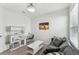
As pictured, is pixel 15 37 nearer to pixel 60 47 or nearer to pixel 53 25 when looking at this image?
pixel 53 25

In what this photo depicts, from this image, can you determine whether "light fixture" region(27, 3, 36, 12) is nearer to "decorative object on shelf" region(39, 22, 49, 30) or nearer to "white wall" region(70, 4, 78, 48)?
"decorative object on shelf" region(39, 22, 49, 30)

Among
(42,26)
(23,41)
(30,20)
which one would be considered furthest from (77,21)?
(23,41)

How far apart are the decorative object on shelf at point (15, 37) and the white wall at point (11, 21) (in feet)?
0.22

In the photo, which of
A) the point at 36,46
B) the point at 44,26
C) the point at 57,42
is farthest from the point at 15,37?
the point at 57,42

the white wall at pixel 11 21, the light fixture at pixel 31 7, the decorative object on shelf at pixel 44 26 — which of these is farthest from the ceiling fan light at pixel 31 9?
the decorative object on shelf at pixel 44 26

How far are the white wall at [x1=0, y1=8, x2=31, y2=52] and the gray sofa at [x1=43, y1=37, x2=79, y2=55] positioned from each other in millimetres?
533

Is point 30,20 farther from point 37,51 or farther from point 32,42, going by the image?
point 37,51

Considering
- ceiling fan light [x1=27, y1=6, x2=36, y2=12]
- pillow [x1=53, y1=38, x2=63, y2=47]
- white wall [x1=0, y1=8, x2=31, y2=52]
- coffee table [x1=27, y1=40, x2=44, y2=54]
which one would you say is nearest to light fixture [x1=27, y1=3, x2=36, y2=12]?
ceiling fan light [x1=27, y1=6, x2=36, y2=12]

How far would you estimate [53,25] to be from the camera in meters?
1.67

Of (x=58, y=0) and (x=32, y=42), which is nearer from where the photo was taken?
(x=58, y=0)

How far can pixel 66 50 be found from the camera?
1592 millimetres
